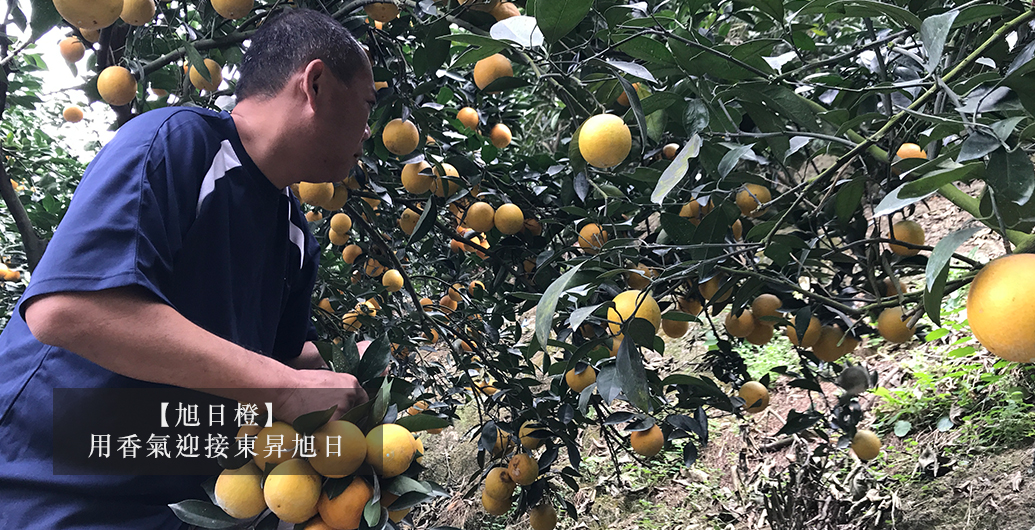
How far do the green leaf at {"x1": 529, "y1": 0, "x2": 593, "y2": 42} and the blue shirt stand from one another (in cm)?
67

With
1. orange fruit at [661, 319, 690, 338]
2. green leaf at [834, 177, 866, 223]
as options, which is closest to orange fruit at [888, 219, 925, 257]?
green leaf at [834, 177, 866, 223]

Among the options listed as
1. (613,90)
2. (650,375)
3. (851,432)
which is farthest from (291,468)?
(851,432)

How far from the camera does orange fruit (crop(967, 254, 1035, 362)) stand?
0.67 metres

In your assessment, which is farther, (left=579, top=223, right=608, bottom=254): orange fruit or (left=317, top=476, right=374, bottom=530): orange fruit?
(left=579, top=223, right=608, bottom=254): orange fruit

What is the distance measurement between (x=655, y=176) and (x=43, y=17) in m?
1.45

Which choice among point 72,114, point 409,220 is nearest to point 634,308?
point 409,220

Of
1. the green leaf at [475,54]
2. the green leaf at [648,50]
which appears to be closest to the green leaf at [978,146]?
the green leaf at [648,50]

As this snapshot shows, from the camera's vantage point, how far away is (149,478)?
1.07 m

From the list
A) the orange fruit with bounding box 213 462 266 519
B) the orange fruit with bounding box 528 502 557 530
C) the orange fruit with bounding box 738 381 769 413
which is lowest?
the orange fruit with bounding box 528 502 557 530

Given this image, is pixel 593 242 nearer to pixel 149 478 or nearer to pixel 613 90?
pixel 613 90

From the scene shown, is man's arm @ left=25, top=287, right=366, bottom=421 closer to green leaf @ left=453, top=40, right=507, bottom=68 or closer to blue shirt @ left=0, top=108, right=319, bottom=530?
blue shirt @ left=0, top=108, right=319, bottom=530

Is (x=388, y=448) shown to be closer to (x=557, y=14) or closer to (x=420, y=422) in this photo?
(x=420, y=422)

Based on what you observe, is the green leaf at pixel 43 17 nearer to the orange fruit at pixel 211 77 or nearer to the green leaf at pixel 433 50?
the orange fruit at pixel 211 77

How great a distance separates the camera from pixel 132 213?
94 cm
